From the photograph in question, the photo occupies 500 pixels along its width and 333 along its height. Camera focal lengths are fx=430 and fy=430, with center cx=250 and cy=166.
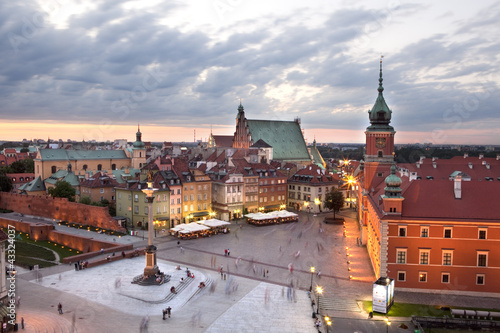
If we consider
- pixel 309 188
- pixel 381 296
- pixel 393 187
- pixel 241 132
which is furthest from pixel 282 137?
pixel 381 296

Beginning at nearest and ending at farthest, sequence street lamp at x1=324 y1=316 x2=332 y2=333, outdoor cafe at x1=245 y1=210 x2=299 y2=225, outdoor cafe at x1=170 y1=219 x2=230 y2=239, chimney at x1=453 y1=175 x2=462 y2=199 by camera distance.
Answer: street lamp at x1=324 y1=316 x2=332 y2=333, chimney at x1=453 y1=175 x2=462 y2=199, outdoor cafe at x1=170 y1=219 x2=230 y2=239, outdoor cafe at x1=245 y1=210 x2=299 y2=225

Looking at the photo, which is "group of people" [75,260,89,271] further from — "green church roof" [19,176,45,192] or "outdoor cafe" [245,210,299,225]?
"green church roof" [19,176,45,192]

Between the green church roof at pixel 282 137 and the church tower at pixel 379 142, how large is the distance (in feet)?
160

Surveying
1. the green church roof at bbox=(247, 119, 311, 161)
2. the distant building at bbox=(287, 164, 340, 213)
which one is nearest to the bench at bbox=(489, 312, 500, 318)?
the distant building at bbox=(287, 164, 340, 213)

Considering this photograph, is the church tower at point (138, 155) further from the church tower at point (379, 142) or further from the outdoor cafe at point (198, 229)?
the church tower at point (379, 142)

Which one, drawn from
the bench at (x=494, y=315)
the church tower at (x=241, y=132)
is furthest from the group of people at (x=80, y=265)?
the church tower at (x=241, y=132)

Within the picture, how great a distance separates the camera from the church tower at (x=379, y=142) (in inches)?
2429

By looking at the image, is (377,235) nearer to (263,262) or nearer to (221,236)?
(263,262)

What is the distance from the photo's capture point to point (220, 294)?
38.5 meters

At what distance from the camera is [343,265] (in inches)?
1891

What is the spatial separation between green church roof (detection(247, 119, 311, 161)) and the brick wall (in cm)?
5073

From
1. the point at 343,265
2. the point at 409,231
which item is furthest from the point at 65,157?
the point at 409,231

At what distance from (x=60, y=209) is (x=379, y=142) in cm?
5212

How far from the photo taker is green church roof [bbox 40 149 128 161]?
4087 inches
